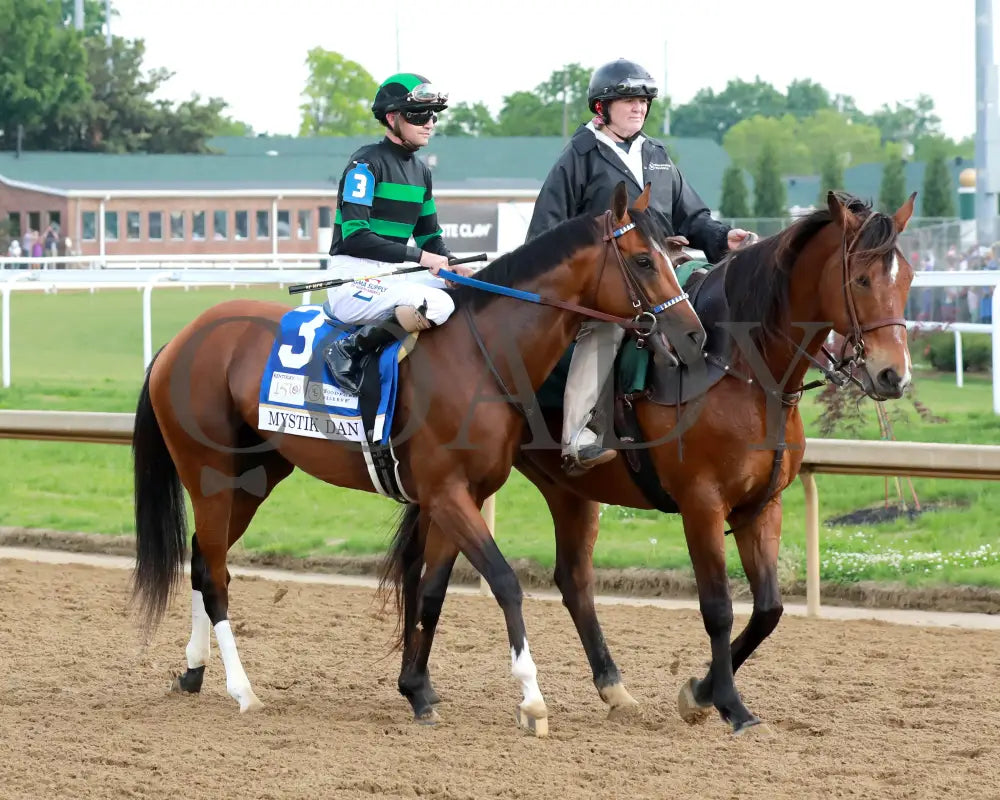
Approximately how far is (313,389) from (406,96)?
116cm

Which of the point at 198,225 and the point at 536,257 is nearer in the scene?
the point at 536,257

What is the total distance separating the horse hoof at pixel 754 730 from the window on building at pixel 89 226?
139ft

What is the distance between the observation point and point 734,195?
40.2 m

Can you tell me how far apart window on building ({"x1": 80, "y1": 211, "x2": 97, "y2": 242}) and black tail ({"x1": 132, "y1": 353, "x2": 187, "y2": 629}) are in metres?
40.5

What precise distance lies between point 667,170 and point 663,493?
1.32 m

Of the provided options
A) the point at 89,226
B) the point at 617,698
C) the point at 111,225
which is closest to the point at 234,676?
the point at 617,698

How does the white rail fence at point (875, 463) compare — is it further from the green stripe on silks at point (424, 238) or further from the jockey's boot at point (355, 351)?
the jockey's boot at point (355, 351)

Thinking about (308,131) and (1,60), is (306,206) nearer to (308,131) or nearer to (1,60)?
(1,60)

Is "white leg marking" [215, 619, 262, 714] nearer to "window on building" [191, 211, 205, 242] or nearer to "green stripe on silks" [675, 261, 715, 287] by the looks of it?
"green stripe on silks" [675, 261, 715, 287]

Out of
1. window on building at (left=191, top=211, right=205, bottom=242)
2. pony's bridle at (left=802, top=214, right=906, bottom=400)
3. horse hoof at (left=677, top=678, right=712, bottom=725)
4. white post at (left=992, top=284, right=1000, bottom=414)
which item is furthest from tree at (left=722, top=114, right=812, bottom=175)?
pony's bridle at (left=802, top=214, right=906, bottom=400)

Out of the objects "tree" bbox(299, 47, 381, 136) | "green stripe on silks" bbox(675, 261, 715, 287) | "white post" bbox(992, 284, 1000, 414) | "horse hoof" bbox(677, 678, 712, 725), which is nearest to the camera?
"horse hoof" bbox(677, 678, 712, 725)

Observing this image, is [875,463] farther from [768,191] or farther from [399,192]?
[768,191]

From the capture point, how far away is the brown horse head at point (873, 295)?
4.47 meters

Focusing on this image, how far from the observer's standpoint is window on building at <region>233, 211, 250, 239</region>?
46.6 meters
